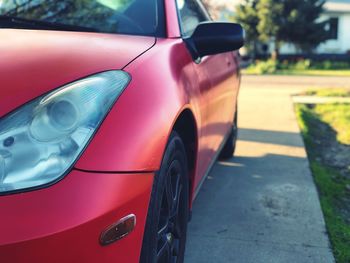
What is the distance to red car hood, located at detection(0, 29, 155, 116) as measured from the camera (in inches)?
70.3

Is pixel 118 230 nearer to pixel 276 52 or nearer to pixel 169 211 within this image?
pixel 169 211

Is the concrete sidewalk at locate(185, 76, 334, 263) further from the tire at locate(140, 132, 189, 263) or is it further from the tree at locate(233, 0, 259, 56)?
the tree at locate(233, 0, 259, 56)

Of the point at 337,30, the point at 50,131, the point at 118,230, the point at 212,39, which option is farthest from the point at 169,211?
the point at 337,30

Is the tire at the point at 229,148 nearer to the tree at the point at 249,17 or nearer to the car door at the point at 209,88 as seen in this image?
the car door at the point at 209,88

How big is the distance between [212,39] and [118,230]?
1582 millimetres

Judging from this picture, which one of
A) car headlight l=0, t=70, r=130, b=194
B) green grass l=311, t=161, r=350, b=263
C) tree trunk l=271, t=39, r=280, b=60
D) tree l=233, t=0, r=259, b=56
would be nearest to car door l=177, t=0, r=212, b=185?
green grass l=311, t=161, r=350, b=263

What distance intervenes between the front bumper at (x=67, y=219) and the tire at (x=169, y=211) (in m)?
0.20

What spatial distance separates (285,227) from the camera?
140 inches

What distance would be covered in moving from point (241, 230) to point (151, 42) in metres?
1.64

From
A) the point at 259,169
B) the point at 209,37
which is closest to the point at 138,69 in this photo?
the point at 209,37

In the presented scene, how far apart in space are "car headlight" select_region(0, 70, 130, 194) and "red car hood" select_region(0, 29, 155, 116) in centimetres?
5

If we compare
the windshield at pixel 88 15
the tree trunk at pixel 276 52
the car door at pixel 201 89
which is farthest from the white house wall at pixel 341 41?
the windshield at pixel 88 15

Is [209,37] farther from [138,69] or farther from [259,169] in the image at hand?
[259,169]

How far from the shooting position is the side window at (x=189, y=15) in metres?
3.16
